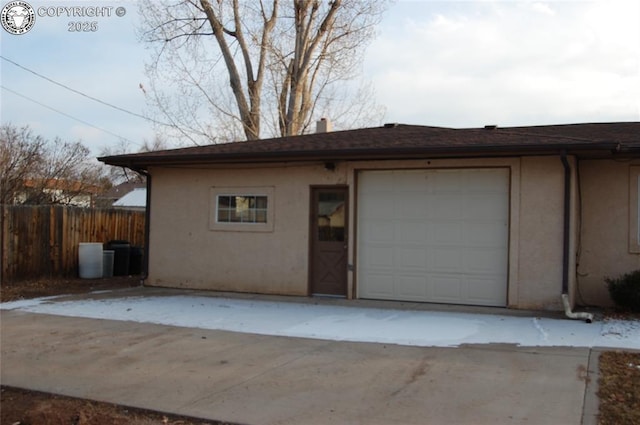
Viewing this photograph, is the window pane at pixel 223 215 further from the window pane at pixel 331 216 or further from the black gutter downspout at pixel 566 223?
the black gutter downspout at pixel 566 223

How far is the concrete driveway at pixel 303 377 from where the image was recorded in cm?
507

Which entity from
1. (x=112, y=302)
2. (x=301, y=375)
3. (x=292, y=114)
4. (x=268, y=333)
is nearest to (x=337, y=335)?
(x=268, y=333)

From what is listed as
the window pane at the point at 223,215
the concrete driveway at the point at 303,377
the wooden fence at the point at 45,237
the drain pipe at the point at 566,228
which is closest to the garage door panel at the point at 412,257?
the drain pipe at the point at 566,228

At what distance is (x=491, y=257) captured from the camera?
10.5 metres

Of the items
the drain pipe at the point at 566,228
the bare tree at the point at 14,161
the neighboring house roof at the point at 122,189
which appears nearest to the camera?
the drain pipe at the point at 566,228

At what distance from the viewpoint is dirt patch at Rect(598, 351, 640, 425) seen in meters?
4.77

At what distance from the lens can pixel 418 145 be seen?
1047 centimetres

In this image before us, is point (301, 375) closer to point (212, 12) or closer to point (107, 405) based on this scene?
point (107, 405)

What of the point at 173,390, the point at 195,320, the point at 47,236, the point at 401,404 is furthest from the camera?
the point at 47,236

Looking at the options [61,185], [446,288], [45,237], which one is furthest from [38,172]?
[446,288]

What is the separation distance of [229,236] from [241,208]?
2.13 feet

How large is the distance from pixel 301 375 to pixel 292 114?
2064 centimetres

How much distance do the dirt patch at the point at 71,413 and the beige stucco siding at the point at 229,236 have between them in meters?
6.56

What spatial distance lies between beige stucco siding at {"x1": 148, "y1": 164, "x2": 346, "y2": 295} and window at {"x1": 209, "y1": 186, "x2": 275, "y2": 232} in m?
0.09
